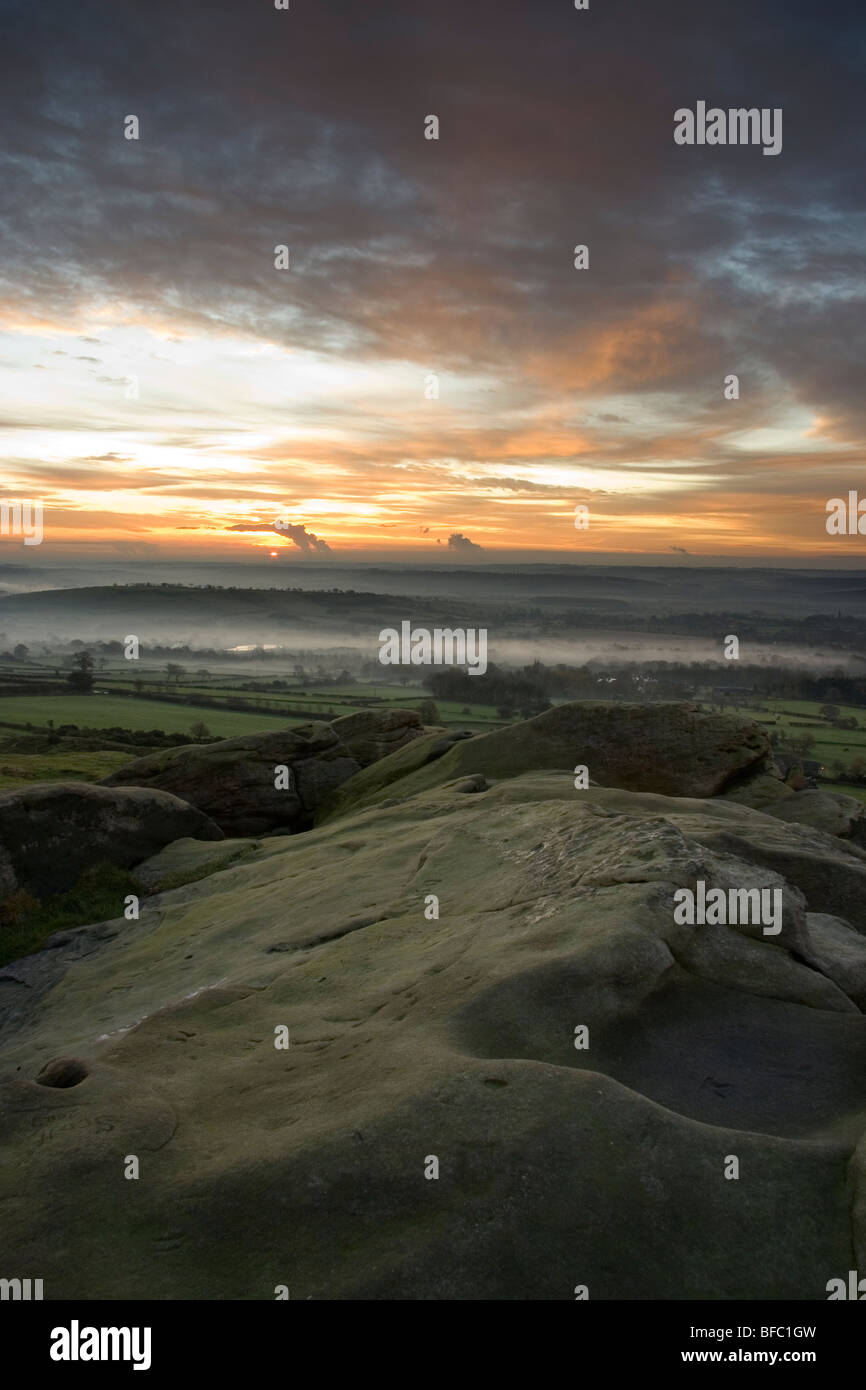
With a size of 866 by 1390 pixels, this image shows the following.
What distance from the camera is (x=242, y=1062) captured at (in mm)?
11711

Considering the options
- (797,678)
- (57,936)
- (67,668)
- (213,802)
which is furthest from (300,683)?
(57,936)

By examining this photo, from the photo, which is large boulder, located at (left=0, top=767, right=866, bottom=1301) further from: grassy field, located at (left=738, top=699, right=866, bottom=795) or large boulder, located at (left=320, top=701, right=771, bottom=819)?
grassy field, located at (left=738, top=699, right=866, bottom=795)

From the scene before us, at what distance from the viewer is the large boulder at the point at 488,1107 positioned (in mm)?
7668

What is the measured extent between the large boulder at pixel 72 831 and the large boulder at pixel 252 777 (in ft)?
16.1

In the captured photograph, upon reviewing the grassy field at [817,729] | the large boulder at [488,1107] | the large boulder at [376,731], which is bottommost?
the grassy field at [817,729]

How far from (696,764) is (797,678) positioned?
145 metres

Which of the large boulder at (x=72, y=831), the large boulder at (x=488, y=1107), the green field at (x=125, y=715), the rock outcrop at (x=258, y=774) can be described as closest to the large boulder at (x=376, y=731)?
the rock outcrop at (x=258, y=774)

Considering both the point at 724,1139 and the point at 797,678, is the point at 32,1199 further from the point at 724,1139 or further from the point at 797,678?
the point at 797,678

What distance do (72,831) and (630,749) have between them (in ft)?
65.3

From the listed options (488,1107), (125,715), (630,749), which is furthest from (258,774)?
(125,715)

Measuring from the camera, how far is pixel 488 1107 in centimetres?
880

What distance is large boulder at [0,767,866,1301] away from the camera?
767cm

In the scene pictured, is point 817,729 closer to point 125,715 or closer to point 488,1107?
point 125,715

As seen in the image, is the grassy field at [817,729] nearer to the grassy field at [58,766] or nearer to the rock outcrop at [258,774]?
the rock outcrop at [258,774]
